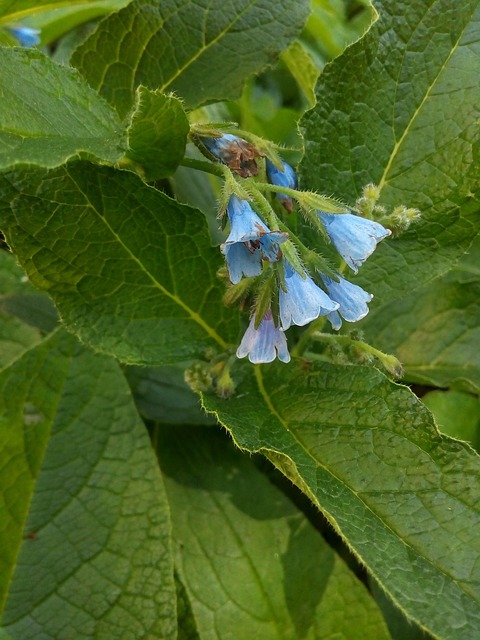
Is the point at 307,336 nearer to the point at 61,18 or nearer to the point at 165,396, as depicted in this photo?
the point at 165,396

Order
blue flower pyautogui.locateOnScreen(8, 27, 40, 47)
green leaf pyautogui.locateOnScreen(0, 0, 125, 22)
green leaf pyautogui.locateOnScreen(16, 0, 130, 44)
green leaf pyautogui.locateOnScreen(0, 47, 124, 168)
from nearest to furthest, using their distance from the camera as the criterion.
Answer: green leaf pyautogui.locateOnScreen(0, 47, 124, 168) → green leaf pyautogui.locateOnScreen(0, 0, 125, 22) → blue flower pyautogui.locateOnScreen(8, 27, 40, 47) → green leaf pyautogui.locateOnScreen(16, 0, 130, 44)

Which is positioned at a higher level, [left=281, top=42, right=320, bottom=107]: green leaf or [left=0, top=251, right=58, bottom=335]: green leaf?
[left=281, top=42, right=320, bottom=107]: green leaf

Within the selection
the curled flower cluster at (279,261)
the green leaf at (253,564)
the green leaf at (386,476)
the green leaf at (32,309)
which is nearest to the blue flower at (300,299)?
the curled flower cluster at (279,261)

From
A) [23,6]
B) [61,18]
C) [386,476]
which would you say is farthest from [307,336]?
[61,18]

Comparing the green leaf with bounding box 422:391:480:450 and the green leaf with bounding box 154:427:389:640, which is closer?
the green leaf with bounding box 154:427:389:640

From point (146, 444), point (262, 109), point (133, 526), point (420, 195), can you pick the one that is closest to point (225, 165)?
point (420, 195)

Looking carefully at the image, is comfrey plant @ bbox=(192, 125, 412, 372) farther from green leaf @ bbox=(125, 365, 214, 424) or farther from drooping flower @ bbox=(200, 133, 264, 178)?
green leaf @ bbox=(125, 365, 214, 424)

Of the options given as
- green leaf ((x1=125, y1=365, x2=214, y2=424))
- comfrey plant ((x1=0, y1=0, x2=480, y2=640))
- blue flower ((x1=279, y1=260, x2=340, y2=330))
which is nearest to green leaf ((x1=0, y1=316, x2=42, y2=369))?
comfrey plant ((x1=0, y1=0, x2=480, y2=640))

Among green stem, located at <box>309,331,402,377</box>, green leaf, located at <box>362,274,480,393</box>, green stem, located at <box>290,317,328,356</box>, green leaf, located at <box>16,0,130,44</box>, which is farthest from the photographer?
green leaf, located at <box>16,0,130,44</box>
